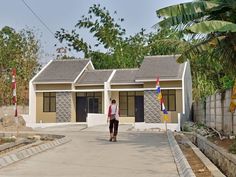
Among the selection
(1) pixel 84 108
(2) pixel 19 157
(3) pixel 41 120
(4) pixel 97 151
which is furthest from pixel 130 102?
(2) pixel 19 157

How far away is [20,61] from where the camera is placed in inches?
1704

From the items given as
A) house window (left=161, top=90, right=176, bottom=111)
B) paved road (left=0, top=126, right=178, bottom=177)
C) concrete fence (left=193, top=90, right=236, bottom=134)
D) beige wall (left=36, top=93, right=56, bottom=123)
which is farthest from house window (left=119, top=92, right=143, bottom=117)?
paved road (left=0, top=126, right=178, bottom=177)

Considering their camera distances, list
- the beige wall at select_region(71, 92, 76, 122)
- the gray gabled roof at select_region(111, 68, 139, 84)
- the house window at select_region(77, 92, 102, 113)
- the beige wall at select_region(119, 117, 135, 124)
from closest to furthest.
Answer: the beige wall at select_region(71, 92, 76, 122)
the gray gabled roof at select_region(111, 68, 139, 84)
the beige wall at select_region(119, 117, 135, 124)
the house window at select_region(77, 92, 102, 113)

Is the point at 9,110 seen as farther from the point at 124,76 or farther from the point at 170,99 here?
the point at 170,99

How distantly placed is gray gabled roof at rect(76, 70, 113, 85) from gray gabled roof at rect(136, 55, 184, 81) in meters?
3.58

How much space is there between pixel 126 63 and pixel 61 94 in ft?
45.4

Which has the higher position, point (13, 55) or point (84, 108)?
point (13, 55)

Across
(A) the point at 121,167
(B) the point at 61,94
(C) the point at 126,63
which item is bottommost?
Answer: (A) the point at 121,167

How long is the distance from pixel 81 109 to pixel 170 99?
756 centimetres

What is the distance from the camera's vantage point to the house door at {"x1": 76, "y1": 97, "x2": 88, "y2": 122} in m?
34.3

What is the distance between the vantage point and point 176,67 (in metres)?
31.8

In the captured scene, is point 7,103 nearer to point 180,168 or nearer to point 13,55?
point 13,55

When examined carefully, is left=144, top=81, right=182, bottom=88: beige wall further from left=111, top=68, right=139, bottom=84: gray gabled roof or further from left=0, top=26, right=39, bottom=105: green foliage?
left=0, top=26, right=39, bottom=105: green foliage

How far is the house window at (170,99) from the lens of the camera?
31031mm
